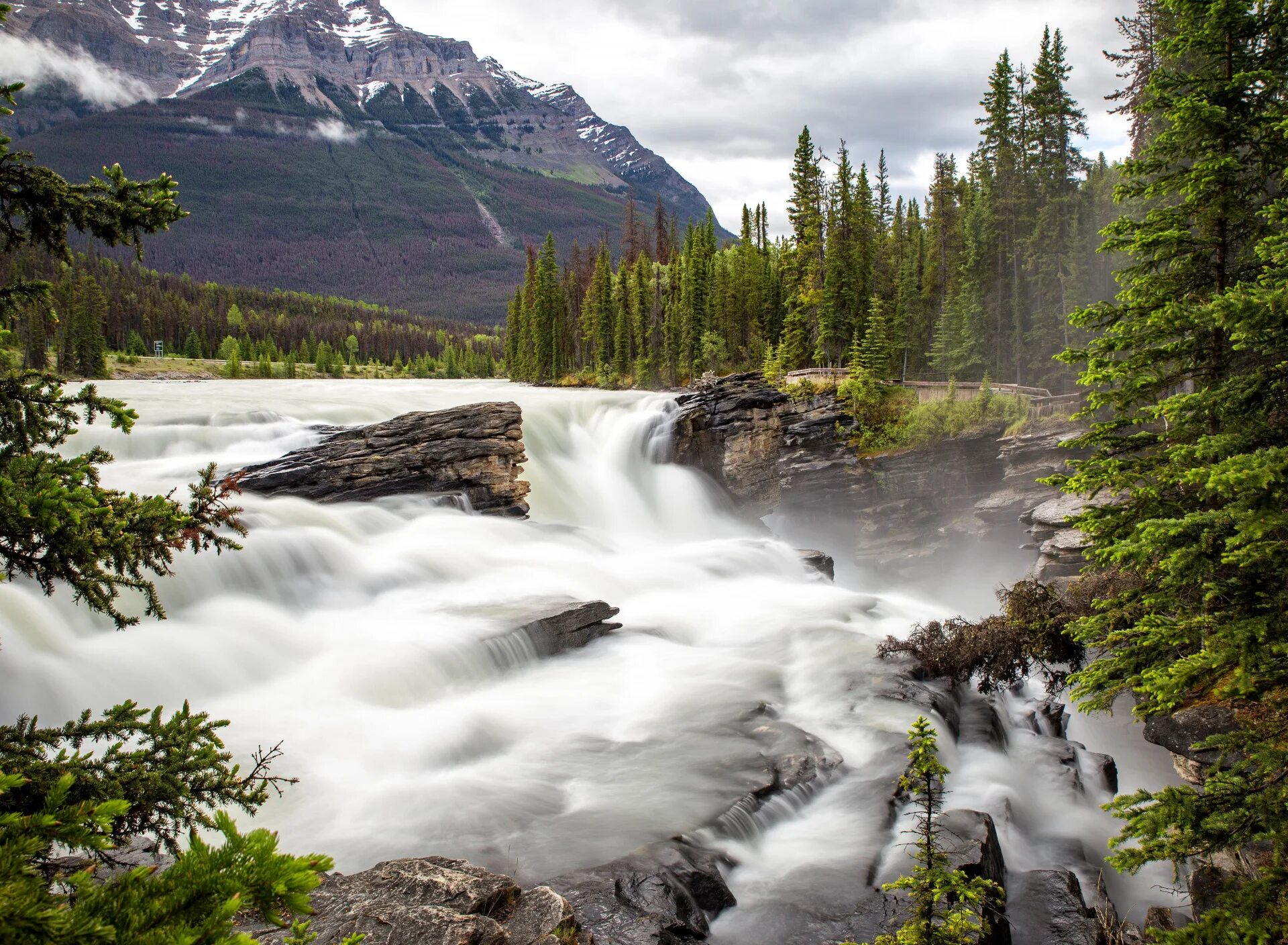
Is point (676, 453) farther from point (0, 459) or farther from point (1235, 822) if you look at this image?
point (0, 459)

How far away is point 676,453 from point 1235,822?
100 ft

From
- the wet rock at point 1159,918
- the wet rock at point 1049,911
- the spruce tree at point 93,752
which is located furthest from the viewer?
the wet rock at point 1159,918

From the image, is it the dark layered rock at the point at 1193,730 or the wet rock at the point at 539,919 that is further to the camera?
the dark layered rock at the point at 1193,730

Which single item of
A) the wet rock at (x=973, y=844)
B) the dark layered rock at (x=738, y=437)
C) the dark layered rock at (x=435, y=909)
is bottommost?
the wet rock at (x=973, y=844)

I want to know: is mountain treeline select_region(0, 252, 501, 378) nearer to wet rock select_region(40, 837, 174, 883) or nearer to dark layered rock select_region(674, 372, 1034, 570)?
dark layered rock select_region(674, 372, 1034, 570)

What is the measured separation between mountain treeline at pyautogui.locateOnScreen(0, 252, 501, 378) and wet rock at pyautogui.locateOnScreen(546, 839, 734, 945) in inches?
2565

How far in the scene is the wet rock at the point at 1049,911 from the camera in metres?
8.38

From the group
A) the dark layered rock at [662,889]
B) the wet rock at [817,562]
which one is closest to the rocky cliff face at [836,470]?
the wet rock at [817,562]

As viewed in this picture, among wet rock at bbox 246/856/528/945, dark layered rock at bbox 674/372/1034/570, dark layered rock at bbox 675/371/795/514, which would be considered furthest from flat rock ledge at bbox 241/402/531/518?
wet rock at bbox 246/856/528/945

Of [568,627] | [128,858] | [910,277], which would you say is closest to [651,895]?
[128,858]

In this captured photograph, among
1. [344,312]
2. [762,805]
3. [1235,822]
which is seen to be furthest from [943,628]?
[344,312]

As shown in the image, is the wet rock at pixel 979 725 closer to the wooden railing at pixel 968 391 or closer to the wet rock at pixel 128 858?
the wet rock at pixel 128 858

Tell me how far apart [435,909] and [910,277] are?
156 feet

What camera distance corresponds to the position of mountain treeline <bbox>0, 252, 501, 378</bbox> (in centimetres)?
6562
